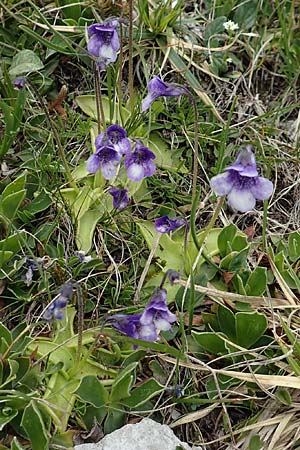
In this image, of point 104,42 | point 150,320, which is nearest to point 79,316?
point 150,320

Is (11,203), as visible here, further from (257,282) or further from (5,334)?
(257,282)

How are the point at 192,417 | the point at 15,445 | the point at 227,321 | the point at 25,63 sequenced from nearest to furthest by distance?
the point at 15,445 < the point at 192,417 < the point at 227,321 < the point at 25,63

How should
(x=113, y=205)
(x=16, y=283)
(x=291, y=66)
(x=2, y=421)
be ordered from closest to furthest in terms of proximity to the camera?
(x=2, y=421)
(x=16, y=283)
(x=113, y=205)
(x=291, y=66)

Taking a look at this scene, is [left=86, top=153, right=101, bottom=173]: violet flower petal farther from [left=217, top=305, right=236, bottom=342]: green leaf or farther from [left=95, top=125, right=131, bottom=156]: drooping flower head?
[left=217, top=305, right=236, bottom=342]: green leaf

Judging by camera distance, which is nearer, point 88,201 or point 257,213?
point 88,201

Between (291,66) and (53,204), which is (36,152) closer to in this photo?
(53,204)

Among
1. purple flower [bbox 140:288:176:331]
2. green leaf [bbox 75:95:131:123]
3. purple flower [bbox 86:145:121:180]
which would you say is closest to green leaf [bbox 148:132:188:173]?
green leaf [bbox 75:95:131:123]

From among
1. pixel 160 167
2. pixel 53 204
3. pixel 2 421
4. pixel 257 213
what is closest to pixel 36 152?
pixel 53 204
